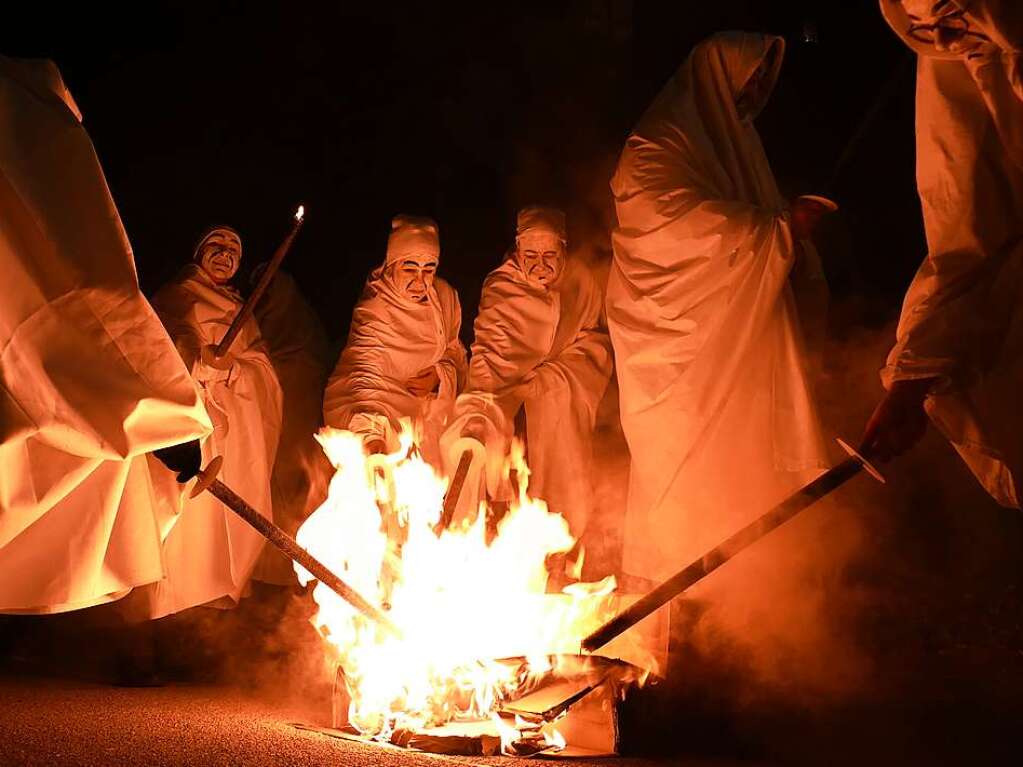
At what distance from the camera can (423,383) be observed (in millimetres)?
6828

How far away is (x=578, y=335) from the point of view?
21.8 feet

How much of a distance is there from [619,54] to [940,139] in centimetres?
473

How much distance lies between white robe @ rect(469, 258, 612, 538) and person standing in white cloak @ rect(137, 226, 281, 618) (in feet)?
4.36

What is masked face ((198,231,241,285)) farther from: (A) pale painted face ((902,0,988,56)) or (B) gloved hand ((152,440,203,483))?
(A) pale painted face ((902,0,988,56))

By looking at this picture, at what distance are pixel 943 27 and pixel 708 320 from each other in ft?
6.92

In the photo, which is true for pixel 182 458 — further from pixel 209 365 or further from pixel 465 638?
pixel 209 365

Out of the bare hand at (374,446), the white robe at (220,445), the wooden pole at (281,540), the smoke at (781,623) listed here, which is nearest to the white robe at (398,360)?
the bare hand at (374,446)

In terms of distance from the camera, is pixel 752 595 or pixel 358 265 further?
pixel 358 265

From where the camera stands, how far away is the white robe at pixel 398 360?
672 cm

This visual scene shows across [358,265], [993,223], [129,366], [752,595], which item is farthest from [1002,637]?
[358,265]

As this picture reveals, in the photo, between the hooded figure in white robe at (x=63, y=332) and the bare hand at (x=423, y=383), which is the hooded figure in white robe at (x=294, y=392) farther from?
the hooded figure in white robe at (x=63, y=332)

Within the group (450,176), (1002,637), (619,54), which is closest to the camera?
(1002,637)

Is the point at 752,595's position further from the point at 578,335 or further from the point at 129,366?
the point at 129,366

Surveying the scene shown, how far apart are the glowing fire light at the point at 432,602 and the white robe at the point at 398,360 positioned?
0.73 meters
